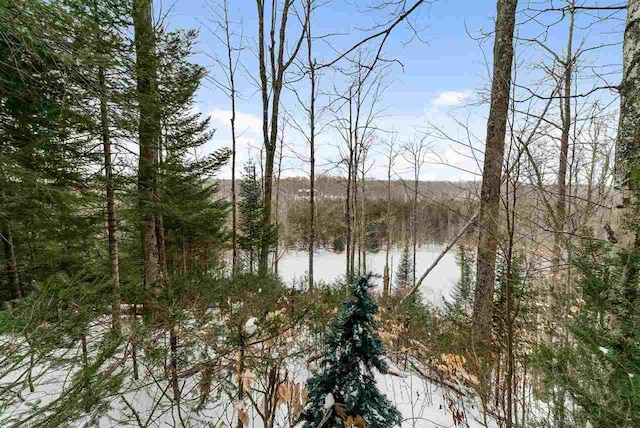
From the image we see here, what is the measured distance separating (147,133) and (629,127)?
5.19 meters

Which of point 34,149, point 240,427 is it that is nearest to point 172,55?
point 34,149

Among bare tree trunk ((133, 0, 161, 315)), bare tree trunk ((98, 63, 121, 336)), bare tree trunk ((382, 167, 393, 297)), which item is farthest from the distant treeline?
bare tree trunk ((98, 63, 121, 336))

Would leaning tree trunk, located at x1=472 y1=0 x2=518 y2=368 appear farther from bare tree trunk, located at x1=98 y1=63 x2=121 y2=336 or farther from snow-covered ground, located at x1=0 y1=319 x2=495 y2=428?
bare tree trunk, located at x1=98 y1=63 x2=121 y2=336

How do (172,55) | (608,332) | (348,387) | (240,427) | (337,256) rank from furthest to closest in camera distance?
(337,256)
(172,55)
(348,387)
(240,427)
(608,332)

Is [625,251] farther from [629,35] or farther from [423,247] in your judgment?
[423,247]

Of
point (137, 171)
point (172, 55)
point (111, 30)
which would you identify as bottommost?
point (137, 171)

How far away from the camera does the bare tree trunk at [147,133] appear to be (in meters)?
4.45

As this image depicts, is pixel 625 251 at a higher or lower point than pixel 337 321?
higher

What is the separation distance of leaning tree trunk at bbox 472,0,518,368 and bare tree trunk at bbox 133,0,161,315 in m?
4.59

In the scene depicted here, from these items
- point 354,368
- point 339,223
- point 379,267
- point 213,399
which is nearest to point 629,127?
point 354,368

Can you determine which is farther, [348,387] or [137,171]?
[137,171]

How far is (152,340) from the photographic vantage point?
3.68m

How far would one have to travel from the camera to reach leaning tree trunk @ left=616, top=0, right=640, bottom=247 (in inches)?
49.5

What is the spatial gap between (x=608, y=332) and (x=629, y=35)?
1377 mm
